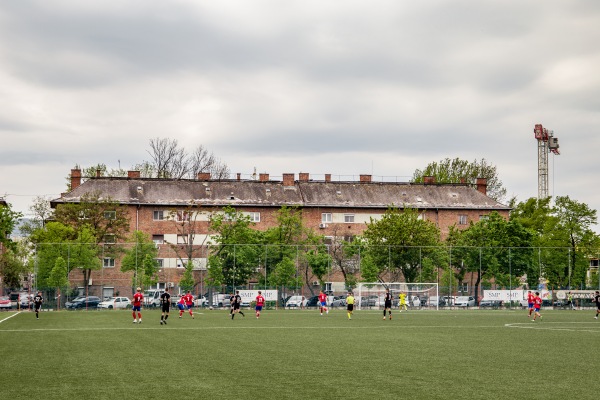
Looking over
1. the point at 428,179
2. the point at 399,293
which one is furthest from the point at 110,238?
the point at 428,179

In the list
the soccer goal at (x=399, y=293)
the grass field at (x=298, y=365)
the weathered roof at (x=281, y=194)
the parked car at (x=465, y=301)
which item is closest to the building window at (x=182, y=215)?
the weathered roof at (x=281, y=194)

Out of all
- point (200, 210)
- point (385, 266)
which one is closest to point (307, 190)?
point (200, 210)

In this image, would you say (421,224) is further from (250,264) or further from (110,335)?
(110,335)

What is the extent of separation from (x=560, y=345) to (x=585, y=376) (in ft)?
32.1

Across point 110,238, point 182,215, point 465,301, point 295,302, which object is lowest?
point 295,302

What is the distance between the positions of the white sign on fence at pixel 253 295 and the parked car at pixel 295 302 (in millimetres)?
2017

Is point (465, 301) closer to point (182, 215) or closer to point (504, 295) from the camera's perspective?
point (504, 295)

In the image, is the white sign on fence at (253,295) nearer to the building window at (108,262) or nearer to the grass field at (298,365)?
the building window at (108,262)

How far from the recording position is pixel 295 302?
74312 millimetres

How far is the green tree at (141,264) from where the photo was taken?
235 ft

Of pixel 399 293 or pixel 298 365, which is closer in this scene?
pixel 298 365

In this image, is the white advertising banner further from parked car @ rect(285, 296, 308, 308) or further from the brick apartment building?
the brick apartment building

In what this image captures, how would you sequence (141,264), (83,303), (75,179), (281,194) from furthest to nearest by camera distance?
(75,179)
(281,194)
(141,264)
(83,303)

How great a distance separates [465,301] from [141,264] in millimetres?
31308
